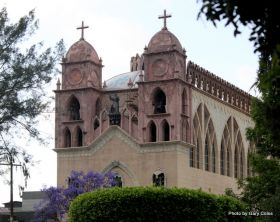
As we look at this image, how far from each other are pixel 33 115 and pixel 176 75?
32403mm

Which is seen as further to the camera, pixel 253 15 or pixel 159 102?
pixel 159 102

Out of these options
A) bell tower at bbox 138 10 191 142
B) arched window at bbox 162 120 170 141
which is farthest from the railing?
arched window at bbox 162 120 170 141

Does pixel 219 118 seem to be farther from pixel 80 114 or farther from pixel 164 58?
pixel 80 114

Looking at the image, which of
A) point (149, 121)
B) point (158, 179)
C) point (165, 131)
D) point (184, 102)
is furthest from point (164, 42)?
point (158, 179)

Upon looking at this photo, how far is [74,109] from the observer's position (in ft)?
204

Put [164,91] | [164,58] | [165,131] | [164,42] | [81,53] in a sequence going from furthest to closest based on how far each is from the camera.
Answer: [81,53] < [164,42] < [165,131] < [164,58] < [164,91]

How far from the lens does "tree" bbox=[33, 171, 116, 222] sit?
178 ft

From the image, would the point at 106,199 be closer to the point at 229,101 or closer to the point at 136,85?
the point at 136,85

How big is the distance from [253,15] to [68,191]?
45.7 metres

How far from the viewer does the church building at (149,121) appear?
185ft

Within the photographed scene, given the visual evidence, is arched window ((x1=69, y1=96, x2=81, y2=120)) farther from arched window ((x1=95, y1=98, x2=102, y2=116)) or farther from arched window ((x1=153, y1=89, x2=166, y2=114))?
arched window ((x1=153, y1=89, x2=166, y2=114))

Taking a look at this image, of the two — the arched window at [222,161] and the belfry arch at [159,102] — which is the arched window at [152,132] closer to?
the belfry arch at [159,102]

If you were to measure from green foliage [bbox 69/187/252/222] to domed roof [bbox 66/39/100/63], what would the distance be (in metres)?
27.2

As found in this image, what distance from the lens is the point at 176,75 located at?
185ft
